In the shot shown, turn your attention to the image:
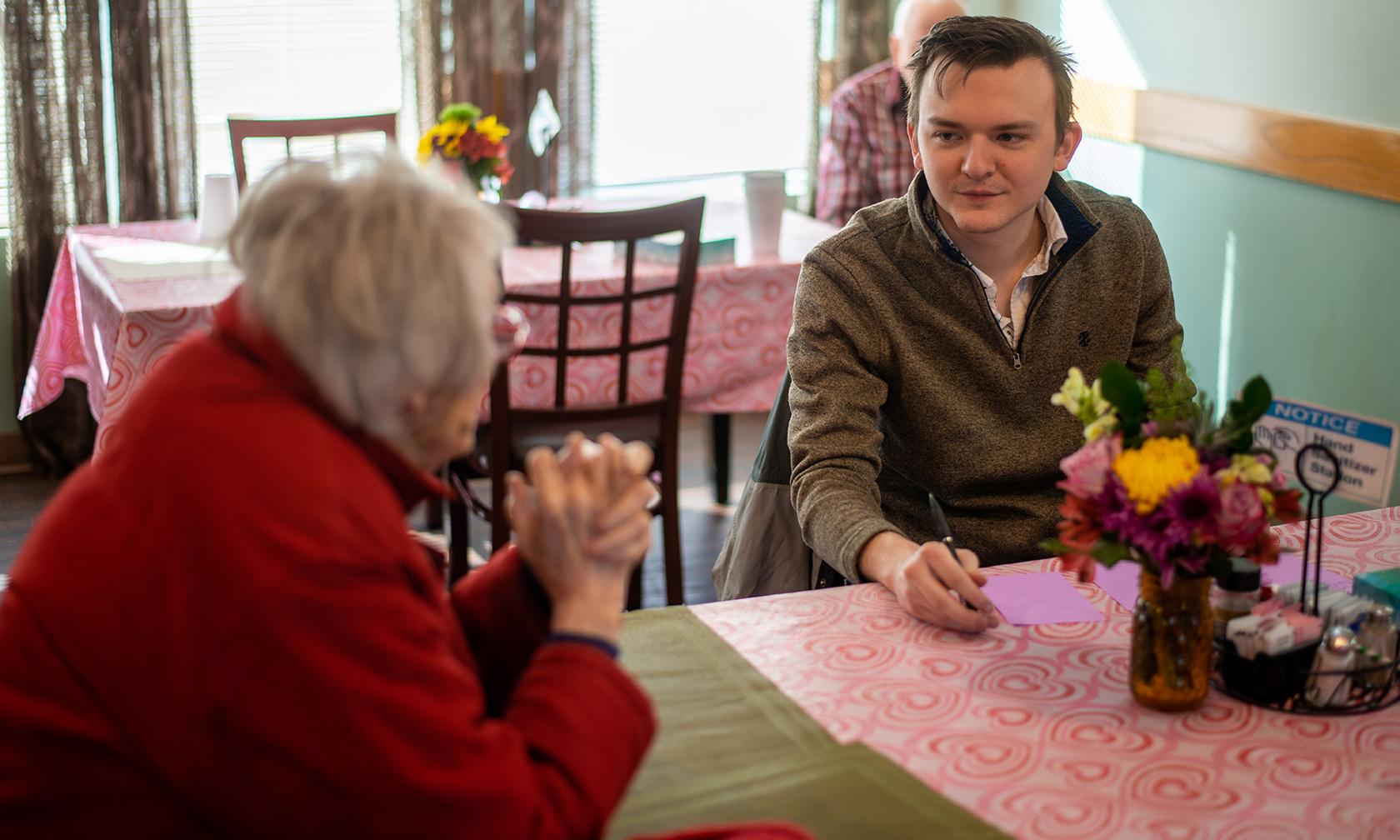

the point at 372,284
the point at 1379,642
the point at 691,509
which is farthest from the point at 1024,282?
the point at 691,509

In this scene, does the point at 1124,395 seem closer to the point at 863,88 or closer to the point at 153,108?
the point at 863,88

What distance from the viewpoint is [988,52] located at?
172 cm

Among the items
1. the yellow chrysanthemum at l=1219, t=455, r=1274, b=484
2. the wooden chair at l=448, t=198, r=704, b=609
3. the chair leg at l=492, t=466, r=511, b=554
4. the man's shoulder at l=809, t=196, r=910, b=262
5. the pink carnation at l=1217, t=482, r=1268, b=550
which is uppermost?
the man's shoulder at l=809, t=196, r=910, b=262

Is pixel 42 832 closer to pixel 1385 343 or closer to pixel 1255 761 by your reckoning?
pixel 1255 761

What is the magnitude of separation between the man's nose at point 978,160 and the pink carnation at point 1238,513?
25.3 inches

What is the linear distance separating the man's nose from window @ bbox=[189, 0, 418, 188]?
2.79 metres

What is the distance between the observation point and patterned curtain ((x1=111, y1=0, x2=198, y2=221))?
3975 mm

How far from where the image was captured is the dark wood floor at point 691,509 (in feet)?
11.6

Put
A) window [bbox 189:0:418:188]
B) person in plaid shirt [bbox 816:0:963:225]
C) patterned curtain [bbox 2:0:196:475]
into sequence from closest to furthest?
1. patterned curtain [bbox 2:0:196:475]
2. person in plaid shirt [bbox 816:0:963:225]
3. window [bbox 189:0:418:188]

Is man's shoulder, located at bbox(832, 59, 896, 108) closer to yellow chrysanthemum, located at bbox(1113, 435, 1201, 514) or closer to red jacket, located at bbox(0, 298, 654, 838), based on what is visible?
yellow chrysanthemum, located at bbox(1113, 435, 1201, 514)

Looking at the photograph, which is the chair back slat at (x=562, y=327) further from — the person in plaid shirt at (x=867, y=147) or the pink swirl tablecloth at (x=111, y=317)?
the person in plaid shirt at (x=867, y=147)

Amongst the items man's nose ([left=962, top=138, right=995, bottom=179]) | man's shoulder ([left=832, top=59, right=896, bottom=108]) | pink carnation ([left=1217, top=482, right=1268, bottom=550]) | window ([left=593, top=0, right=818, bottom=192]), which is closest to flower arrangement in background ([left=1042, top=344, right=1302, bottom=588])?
pink carnation ([left=1217, top=482, right=1268, bottom=550])

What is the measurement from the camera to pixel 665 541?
311cm

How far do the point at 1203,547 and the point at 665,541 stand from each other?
198cm
